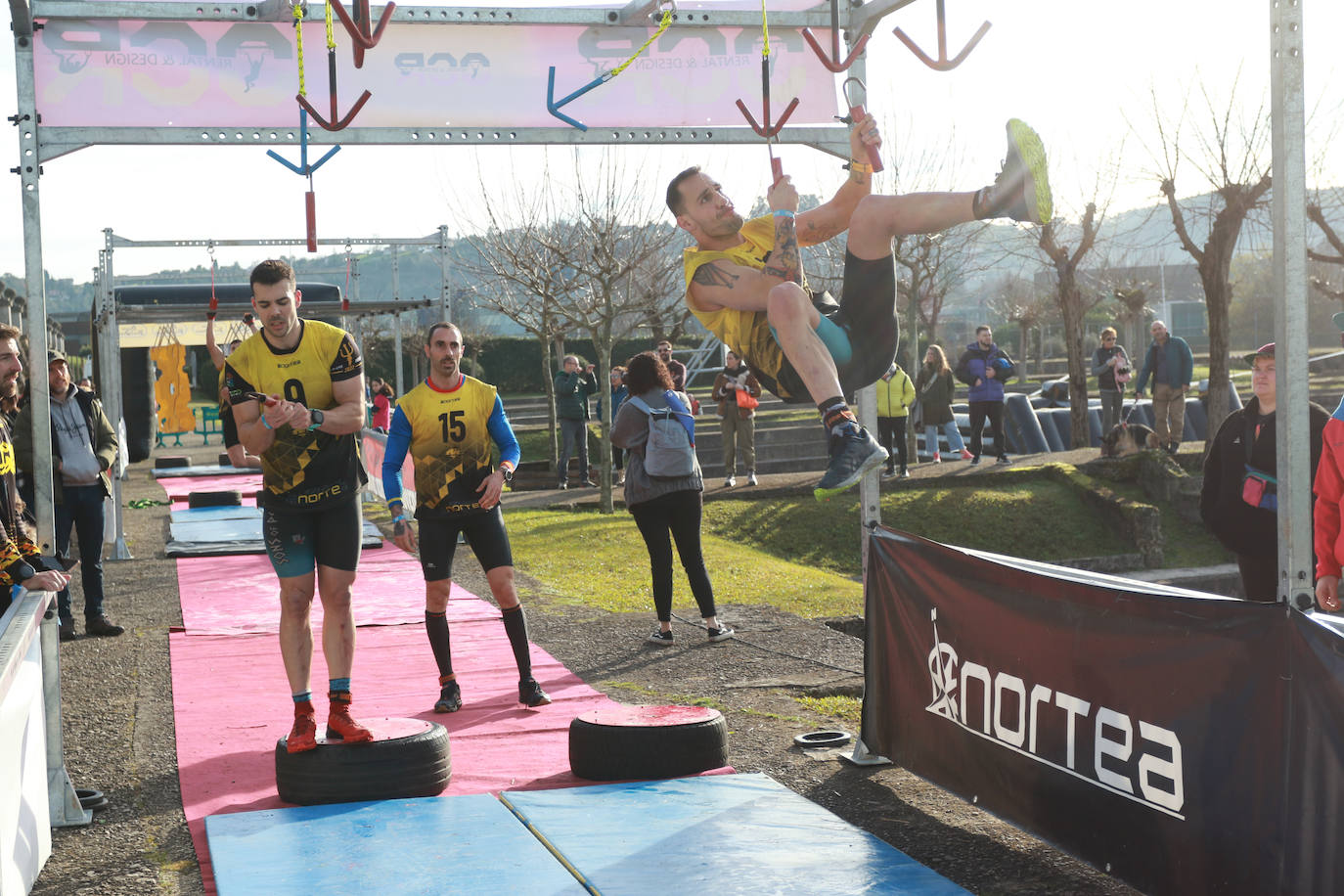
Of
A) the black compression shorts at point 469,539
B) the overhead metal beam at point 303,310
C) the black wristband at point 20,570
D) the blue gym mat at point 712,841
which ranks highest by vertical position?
the overhead metal beam at point 303,310

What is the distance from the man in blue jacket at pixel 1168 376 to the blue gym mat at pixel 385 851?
46.0 feet

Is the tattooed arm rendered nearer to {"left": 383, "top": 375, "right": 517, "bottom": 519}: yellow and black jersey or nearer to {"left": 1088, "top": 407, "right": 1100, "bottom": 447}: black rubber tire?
{"left": 383, "top": 375, "right": 517, "bottom": 519}: yellow and black jersey

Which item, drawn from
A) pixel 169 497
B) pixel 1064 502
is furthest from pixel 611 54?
pixel 169 497

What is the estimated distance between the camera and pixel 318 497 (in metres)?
5.30

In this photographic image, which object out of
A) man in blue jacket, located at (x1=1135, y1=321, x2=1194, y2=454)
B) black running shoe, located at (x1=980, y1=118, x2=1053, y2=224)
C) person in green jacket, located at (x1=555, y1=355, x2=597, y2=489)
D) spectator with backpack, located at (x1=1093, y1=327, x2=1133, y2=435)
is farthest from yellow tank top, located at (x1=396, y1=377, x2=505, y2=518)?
spectator with backpack, located at (x1=1093, y1=327, x2=1133, y2=435)

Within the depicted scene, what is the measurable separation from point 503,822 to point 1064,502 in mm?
13615

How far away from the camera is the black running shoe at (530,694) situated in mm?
7184

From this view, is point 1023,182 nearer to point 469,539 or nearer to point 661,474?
point 469,539

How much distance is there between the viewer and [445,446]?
266 inches

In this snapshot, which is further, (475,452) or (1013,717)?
(475,452)

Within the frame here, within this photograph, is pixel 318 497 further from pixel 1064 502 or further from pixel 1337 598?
pixel 1064 502

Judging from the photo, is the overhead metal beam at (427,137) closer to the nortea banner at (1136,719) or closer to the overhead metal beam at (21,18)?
the overhead metal beam at (21,18)

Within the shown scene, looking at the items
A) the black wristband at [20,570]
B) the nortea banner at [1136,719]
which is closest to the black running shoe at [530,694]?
the nortea banner at [1136,719]

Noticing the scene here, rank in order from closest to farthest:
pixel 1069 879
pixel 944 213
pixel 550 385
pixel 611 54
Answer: pixel 944 213 → pixel 1069 879 → pixel 611 54 → pixel 550 385
